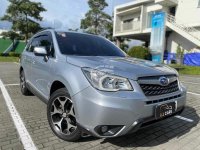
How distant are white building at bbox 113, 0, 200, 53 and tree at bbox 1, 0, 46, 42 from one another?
46.8 feet

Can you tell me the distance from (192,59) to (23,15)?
93.8 ft

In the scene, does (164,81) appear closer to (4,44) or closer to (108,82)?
(108,82)

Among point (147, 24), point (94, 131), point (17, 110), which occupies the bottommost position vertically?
point (17, 110)

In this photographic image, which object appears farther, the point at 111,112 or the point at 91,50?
the point at 91,50

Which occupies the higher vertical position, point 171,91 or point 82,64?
point 82,64

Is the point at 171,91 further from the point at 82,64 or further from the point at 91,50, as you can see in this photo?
the point at 91,50

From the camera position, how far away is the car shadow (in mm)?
3265

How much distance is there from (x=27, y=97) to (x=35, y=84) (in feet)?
4.72

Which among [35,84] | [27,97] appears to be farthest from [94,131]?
[27,97]

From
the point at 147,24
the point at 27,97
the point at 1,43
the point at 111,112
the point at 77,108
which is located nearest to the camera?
the point at 111,112

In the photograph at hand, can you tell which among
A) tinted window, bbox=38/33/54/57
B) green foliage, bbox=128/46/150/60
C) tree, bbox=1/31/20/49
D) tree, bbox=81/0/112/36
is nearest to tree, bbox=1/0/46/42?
tree, bbox=1/31/20/49

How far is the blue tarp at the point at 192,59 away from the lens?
20.8m

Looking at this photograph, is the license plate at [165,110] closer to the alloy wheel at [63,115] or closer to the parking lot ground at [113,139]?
the parking lot ground at [113,139]

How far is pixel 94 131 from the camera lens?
2.67 metres
